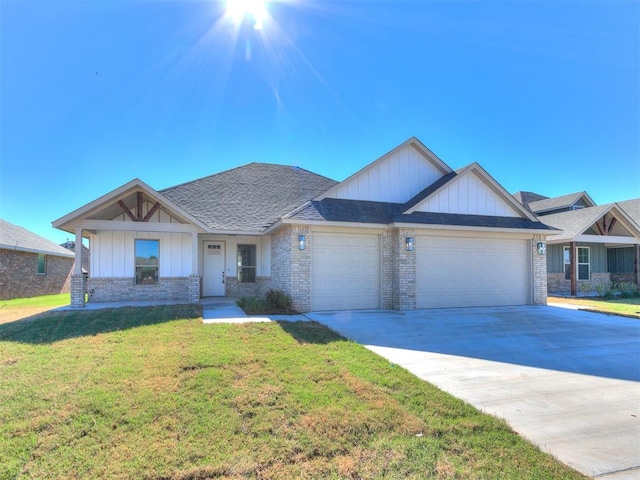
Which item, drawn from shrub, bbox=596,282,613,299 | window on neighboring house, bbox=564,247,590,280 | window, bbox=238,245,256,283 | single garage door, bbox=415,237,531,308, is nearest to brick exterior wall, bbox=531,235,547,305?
single garage door, bbox=415,237,531,308

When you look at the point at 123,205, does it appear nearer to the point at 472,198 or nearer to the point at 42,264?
the point at 472,198

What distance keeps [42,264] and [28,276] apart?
181 centimetres

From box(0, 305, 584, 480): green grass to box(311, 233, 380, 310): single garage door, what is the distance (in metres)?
4.70

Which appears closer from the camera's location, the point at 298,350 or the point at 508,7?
the point at 298,350

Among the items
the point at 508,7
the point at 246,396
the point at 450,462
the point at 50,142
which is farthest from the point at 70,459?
the point at 50,142

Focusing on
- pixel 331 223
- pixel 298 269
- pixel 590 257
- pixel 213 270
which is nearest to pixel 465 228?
pixel 331 223

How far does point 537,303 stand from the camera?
41.7ft

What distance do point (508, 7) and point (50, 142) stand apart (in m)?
17.4

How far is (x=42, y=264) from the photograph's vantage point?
20484mm

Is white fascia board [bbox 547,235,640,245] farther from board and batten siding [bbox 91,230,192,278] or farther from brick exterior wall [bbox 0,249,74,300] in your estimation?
brick exterior wall [bbox 0,249,74,300]

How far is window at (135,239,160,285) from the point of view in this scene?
13.2m

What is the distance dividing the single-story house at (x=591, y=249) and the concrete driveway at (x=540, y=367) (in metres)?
8.54

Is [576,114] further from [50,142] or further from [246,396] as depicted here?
[50,142]

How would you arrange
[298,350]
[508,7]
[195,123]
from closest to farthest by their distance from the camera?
1. [298,350]
2. [508,7]
3. [195,123]
